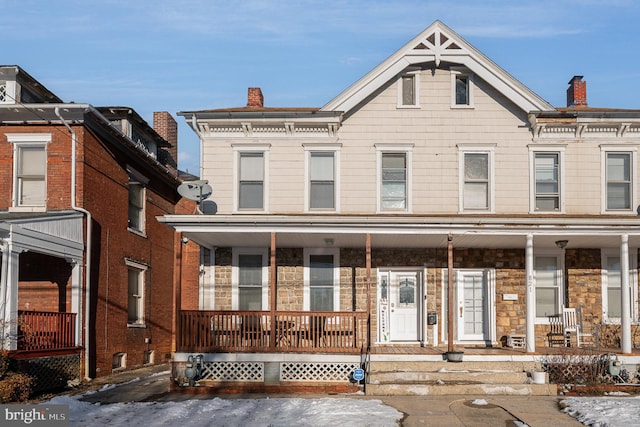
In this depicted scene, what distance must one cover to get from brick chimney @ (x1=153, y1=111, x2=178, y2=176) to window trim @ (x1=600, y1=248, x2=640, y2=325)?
602 inches

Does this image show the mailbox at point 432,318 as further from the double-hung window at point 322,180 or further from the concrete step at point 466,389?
the concrete step at point 466,389

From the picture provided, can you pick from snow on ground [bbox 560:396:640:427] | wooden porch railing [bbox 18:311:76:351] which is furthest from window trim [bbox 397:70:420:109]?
wooden porch railing [bbox 18:311:76:351]

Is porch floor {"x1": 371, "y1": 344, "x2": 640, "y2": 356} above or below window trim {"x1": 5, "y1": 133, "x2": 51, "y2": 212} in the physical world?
below

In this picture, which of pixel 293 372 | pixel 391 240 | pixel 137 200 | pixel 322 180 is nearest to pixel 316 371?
pixel 293 372

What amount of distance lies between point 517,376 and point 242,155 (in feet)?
28.3

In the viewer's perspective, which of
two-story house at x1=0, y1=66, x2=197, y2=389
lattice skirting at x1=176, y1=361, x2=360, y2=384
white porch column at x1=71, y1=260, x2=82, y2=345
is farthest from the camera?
white porch column at x1=71, y1=260, x2=82, y2=345

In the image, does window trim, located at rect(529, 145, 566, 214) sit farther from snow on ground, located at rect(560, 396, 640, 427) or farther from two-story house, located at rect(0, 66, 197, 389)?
two-story house, located at rect(0, 66, 197, 389)

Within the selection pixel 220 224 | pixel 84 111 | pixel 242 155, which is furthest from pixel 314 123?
pixel 84 111

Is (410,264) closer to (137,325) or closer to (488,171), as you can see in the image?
(488,171)

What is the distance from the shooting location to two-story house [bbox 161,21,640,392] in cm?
1814

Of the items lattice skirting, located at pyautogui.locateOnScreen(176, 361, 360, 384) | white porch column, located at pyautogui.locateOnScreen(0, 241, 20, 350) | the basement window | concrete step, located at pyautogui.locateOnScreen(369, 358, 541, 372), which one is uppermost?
white porch column, located at pyautogui.locateOnScreen(0, 241, 20, 350)

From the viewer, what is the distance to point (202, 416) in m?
11.7

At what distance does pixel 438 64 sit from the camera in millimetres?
18266

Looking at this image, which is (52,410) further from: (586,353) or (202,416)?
(586,353)
